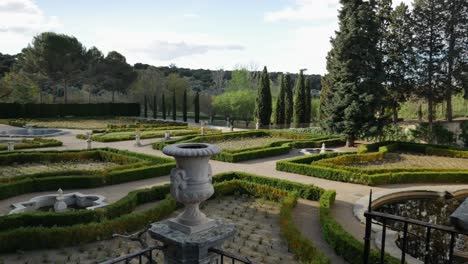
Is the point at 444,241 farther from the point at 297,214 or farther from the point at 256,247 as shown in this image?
the point at 256,247

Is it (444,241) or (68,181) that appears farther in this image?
(68,181)

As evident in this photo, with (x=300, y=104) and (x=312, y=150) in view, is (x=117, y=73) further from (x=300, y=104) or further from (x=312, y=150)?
(x=312, y=150)

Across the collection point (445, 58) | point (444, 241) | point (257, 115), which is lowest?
point (444, 241)

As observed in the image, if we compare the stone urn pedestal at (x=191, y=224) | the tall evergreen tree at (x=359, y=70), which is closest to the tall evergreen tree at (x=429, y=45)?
the tall evergreen tree at (x=359, y=70)

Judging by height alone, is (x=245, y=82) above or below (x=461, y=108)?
above

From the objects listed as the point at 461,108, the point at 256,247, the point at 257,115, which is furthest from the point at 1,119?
the point at 461,108

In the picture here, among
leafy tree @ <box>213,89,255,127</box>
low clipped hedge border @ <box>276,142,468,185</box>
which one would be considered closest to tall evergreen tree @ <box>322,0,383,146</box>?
low clipped hedge border @ <box>276,142,468,185</box>

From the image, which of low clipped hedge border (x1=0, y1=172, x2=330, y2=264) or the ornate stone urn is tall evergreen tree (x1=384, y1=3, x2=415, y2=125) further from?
the ornate stone urn

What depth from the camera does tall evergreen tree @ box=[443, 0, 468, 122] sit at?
3023cm

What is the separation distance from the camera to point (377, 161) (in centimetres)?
2020

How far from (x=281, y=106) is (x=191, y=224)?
116 ft

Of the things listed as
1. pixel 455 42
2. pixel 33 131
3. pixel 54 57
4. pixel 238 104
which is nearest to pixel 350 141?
pixel 455 42

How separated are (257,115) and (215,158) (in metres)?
17.7

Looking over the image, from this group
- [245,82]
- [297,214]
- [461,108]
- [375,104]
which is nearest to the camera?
[297,214]
